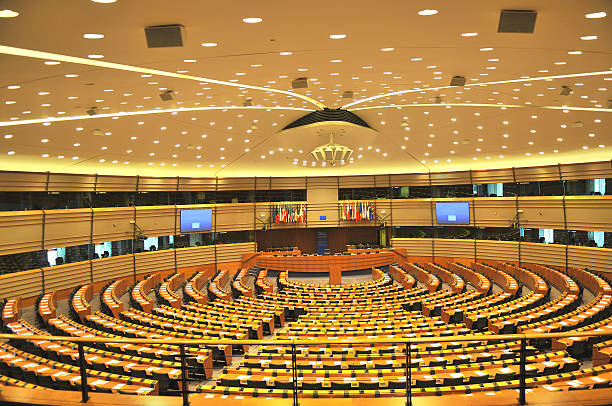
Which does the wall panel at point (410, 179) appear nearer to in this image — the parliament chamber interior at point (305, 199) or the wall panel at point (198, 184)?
the parliament chamber interior at point (305, 199)

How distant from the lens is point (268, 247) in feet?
103

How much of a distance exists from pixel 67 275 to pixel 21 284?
2351mm

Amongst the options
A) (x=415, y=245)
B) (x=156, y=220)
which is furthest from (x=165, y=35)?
(x=415, y=245)

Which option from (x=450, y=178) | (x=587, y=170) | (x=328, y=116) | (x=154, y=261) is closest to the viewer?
(x=328, y=116)

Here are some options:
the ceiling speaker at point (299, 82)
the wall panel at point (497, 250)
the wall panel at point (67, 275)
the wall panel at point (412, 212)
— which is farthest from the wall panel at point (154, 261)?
the wall panel at point (497, 250)

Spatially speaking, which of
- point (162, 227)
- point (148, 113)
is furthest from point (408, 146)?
point (162, 227)

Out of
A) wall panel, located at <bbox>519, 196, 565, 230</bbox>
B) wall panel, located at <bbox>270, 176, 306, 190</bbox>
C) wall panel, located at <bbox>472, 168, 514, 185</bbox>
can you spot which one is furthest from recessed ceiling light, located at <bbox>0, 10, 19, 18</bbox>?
wall panel, located at <bbox>472, 168, 514, 185</bbox>

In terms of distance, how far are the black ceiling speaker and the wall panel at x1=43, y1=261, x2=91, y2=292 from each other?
18206 mm

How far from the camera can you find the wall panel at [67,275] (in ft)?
66.5

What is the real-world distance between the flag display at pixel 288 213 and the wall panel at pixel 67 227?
11.9 m

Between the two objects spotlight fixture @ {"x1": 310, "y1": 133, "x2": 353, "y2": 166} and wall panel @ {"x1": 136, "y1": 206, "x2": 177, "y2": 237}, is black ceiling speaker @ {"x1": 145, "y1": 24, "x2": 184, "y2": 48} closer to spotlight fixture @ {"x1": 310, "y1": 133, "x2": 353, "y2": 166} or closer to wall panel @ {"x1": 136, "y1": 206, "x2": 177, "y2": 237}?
spotlight fixture @ {"x1": 310, "y1": 133, "x2": 353, "y2": 166}

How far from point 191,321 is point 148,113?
6.75 meters

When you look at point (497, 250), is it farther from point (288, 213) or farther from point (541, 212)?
point (288, 213)

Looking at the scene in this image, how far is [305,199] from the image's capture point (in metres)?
31.0
